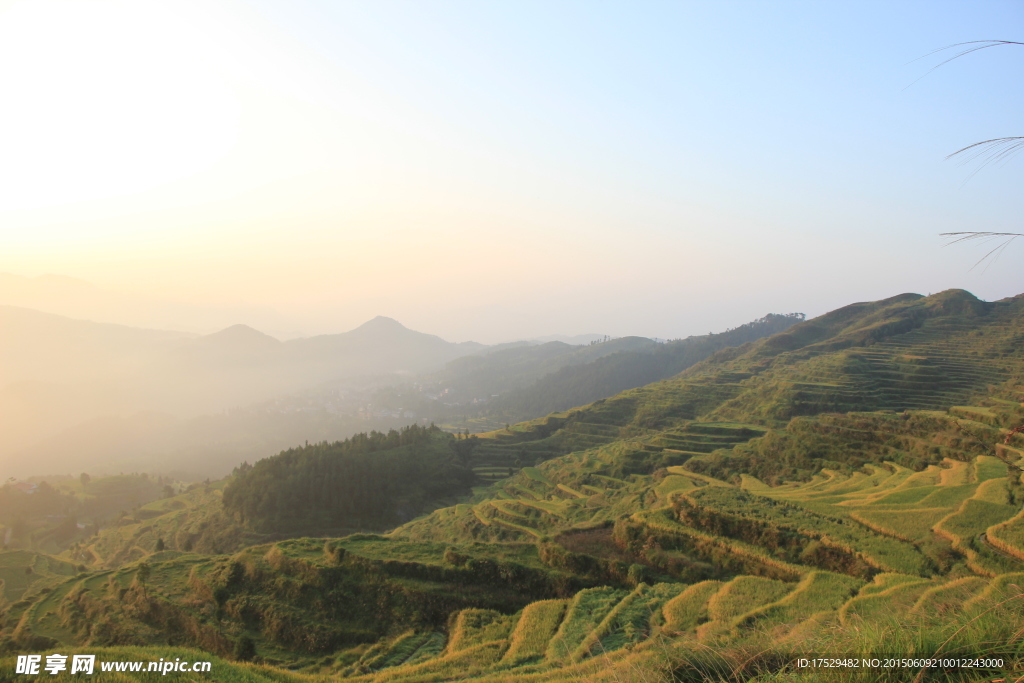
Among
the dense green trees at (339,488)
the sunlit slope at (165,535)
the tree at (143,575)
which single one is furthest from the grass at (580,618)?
the sunlit slope at (165,535)

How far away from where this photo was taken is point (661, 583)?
1636 cm

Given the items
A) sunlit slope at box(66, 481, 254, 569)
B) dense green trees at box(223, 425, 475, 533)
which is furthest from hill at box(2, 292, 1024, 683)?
sunlit slope at box(66, 481, 254, 569)

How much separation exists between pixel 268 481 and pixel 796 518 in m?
52.8

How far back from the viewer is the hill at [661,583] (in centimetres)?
714

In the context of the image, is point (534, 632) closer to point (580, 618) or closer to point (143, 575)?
point (580, 618)

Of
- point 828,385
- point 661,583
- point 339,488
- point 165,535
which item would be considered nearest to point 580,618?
point 661,583

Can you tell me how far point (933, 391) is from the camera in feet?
160

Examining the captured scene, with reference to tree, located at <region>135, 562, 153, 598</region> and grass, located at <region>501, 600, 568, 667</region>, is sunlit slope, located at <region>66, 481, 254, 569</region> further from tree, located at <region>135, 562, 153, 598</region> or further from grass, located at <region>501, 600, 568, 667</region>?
grass, located at <region>501, 600, 568, 667</region>

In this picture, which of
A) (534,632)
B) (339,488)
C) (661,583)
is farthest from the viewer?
(339,488)

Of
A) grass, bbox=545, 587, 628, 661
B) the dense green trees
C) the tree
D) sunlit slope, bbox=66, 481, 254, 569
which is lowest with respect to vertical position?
sunlit slope, bbox=66, 481, 254, 569

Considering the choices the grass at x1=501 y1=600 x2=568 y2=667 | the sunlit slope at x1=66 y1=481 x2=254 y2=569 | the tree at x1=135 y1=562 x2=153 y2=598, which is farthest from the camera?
the sunlit slope at x1=66 y1=481 x2=254 y2=569

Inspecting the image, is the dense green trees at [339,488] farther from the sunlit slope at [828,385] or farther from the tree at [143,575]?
the tree at [143,575]

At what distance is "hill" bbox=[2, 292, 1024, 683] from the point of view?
714 centimetres

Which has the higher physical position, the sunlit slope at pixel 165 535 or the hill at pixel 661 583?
the hill at pixel 661 583
